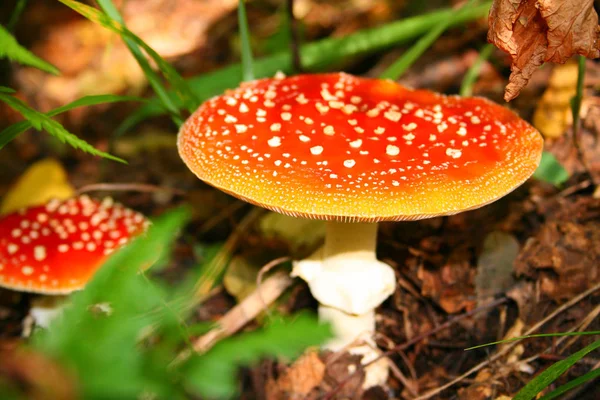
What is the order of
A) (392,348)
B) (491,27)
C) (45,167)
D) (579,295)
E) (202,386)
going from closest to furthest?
(202,386)
(491,27)
(579,295)
(392,348)
(45,167)

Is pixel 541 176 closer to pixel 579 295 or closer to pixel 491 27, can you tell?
pixel 579 295

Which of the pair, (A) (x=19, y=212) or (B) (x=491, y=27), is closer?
(B) (x=491, y=27)

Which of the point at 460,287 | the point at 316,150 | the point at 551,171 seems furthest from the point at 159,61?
the point at 551,171

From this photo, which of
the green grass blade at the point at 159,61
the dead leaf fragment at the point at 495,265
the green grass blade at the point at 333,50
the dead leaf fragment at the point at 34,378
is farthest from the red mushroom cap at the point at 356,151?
the dead leaf fragment at the point at 34,378

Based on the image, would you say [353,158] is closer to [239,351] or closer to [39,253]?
[239,351]

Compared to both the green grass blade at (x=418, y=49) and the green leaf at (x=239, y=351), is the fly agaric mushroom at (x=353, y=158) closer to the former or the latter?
the green grass blade at (x=418, y=49)

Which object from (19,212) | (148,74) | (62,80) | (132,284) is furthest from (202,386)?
(62,80)
